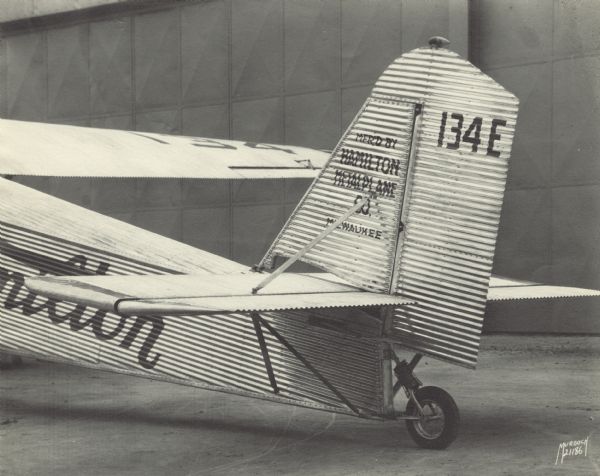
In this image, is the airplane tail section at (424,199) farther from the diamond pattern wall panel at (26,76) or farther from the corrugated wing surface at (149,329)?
the diamond pattern wall panel at (26,76)

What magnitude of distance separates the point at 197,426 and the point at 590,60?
9.40m

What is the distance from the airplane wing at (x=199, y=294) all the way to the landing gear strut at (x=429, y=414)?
754 millimetres

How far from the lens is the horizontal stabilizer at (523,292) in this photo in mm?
7168

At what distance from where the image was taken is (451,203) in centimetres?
630

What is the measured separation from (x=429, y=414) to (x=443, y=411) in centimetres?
13

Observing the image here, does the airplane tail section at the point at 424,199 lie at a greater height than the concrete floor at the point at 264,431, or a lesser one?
greater

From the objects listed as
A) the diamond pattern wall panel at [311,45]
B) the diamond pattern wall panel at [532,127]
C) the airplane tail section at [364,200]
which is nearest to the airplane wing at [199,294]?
the airplane tail section at [364,200]

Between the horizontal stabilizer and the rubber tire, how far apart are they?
0.87 m

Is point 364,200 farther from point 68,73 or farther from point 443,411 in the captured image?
point 68,73

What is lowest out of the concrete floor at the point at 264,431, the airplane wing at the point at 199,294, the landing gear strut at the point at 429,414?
the concrete floor at the point at 264,431

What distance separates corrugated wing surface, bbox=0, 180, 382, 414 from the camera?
6.47 m

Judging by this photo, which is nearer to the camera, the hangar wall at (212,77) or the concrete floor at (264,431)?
the concrete floor at (264,431)

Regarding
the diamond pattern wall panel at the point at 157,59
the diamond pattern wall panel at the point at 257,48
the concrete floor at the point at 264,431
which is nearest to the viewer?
the concrete floor at the point at 264,431

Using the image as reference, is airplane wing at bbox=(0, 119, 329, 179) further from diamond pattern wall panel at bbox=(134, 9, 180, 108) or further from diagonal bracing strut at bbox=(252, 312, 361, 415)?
diamond pattern wall panel at bbox=(134, 9, 180, 108)
